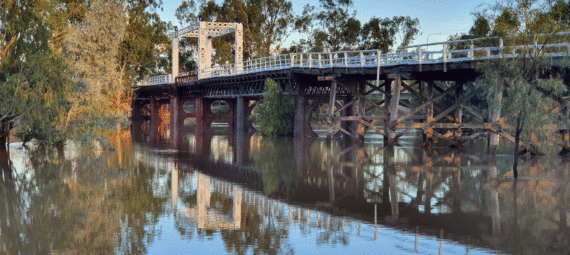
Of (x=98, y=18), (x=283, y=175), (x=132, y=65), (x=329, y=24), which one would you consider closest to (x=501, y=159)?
(x=283, y=175)

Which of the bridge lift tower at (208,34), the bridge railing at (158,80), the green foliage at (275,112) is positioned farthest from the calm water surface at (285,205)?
the bridge railing at (158,80)

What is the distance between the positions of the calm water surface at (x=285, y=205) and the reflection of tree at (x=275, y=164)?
0.09m

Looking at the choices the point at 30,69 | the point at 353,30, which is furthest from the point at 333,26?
the point at 30,69

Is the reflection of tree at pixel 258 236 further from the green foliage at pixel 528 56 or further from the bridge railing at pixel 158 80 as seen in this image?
the bridge railing at pixel 158 80

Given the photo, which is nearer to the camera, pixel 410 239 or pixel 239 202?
pixel 410 239

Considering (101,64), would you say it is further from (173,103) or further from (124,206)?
(173,103)

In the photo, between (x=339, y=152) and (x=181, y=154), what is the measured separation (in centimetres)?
770

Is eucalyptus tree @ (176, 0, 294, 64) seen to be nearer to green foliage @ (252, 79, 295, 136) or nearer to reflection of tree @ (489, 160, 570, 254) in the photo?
green foliage @ (252, 79, 295, 136)

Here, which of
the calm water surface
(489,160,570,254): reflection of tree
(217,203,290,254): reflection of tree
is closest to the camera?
(217,203,290,254): reflection of tree

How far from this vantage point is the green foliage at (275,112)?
40531 millimetres

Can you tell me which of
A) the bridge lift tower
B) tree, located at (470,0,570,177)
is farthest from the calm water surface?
the bridge lift tower

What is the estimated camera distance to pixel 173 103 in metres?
63.1

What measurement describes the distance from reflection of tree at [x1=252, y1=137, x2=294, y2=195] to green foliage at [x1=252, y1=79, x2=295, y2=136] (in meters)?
5.16

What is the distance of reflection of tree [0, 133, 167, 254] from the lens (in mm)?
11367
